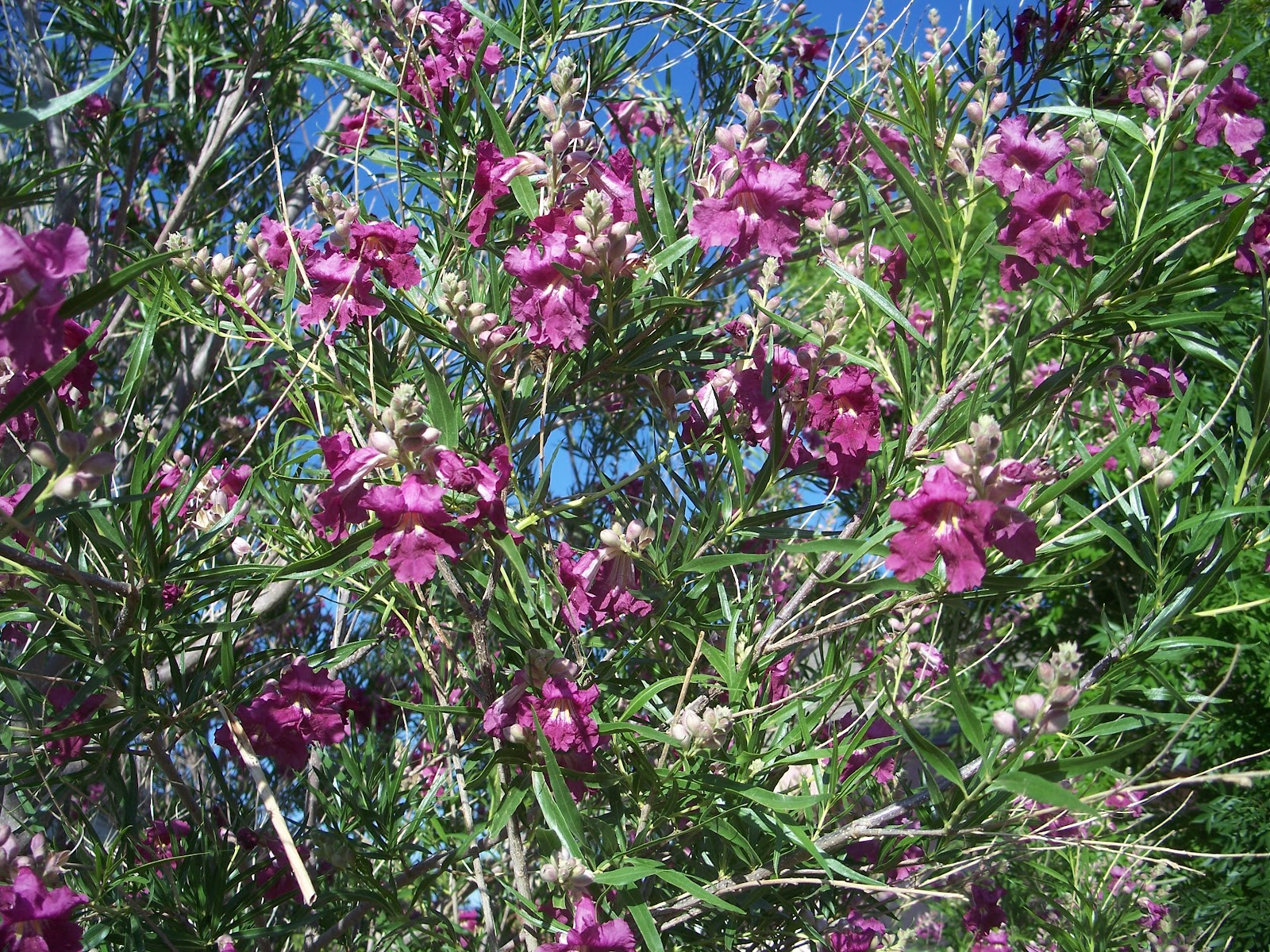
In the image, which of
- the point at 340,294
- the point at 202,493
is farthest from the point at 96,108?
the point at 340,294

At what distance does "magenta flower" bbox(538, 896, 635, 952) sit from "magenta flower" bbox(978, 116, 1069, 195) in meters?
1.11

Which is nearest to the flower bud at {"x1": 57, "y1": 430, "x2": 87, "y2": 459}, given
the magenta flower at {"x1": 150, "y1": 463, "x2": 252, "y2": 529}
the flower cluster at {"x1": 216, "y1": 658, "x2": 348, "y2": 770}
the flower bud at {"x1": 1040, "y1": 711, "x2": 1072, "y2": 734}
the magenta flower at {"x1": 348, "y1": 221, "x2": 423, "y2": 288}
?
the magenta flower at {"x1": 150, "y1": 463, "x2": 252, "y2": 529}

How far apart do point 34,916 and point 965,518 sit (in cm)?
122

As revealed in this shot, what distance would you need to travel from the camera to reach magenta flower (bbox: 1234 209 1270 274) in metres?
1.30

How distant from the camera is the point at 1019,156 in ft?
4.36

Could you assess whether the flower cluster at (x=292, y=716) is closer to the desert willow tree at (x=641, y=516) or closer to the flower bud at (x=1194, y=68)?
the desert willow tree at (x=641, y=516)

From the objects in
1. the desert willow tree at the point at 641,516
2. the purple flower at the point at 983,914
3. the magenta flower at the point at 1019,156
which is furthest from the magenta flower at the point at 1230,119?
the purple flower at the point at 983,914

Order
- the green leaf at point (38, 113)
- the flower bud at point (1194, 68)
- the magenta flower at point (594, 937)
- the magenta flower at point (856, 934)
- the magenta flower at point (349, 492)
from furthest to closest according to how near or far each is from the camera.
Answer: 1. the magenta flower at point (856, 934)
2. the flower bud at point (1194, 68)
3. the magenta flower at point (594, 937)
4. the magenta flower at point (349, 492)
5. the green leaf at point (38, 113)

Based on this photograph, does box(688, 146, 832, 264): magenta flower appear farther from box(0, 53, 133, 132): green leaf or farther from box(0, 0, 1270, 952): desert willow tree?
box(0, 53, 133, 132): green leaf

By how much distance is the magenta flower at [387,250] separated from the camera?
138cm

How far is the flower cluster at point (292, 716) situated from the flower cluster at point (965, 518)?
3.07 ft

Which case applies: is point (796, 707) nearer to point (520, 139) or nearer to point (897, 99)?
point (897, 99)

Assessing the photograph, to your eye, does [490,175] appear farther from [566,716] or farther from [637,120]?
[637,120]

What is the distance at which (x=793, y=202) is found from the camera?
1.43 meters
